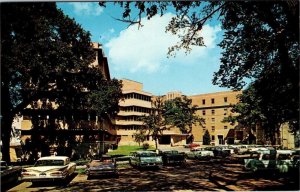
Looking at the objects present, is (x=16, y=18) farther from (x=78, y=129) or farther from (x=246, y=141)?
(x=246, y=141)

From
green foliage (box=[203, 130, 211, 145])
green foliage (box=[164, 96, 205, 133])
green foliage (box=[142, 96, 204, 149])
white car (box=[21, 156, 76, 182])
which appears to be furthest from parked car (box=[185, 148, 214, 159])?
green foliage (box=[203, 130, 211, 145])

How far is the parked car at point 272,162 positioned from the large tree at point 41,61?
12920 mm

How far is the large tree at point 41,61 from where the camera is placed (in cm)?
1454

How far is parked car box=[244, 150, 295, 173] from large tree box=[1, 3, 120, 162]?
12.9m

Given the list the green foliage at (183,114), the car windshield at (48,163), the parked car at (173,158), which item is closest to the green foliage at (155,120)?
the green foliage at (183,114)

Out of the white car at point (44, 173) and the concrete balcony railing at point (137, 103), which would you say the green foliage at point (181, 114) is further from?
the white car at point (44, 173)

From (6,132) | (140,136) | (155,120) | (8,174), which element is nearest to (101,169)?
(8,174)

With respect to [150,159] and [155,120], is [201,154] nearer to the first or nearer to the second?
[155,120]

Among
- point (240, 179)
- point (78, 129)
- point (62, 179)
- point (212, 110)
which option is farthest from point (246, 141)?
point (62, 179)

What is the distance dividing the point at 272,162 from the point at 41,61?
1417 centimetres

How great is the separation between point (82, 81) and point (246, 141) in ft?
143

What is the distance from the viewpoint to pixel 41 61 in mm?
19391

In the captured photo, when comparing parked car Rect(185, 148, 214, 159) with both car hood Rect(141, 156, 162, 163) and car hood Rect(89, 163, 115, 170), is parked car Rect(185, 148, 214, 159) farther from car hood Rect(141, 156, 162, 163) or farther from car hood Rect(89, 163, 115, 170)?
car hood Rect(89, 163, 115, 170)

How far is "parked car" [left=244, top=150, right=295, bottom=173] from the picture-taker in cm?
1669
